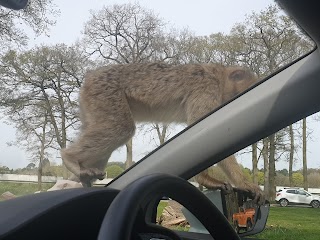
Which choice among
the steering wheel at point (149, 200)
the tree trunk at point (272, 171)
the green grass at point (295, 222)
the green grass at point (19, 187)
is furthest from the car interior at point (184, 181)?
the green grass at point (19, 187)

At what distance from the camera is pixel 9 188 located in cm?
267

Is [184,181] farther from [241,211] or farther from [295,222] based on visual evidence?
[295,222]

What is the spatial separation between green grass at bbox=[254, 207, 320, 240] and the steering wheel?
164cm

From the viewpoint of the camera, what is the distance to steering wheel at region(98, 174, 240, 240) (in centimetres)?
123

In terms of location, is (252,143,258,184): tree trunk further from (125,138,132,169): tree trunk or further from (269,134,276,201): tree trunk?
(125,138,132,169): tree trunk

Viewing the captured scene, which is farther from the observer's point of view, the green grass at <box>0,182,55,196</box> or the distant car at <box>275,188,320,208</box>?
the distant car at <box>275,188,320,208</box>

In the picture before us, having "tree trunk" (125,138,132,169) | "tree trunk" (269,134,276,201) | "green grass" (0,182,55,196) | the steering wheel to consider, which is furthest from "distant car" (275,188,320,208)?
the steering wheel

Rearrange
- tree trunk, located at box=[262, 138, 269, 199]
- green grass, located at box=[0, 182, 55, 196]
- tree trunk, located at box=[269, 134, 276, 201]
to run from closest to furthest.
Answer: green grass, located at box=[0, 182, 55, 196], tree trunk, located at box=[262, 138, 269, 199], tree trunk, located at box=[269, 134, 276, 201]

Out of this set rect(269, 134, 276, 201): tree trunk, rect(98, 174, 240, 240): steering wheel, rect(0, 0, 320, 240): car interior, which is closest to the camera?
rect(98, 174, 240, 240): steering wheel

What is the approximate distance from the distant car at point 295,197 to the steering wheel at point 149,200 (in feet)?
5.37

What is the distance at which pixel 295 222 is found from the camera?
3389 mm

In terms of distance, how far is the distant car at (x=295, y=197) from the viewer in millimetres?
3328

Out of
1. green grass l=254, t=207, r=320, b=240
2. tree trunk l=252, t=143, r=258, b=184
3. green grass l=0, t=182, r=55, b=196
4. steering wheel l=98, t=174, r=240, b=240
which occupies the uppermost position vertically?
tree trunk l=252, t=143, r=258, b=184

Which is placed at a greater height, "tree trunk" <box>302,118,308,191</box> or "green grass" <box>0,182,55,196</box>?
"tree trunk" <box>302,118,308,191</box>
